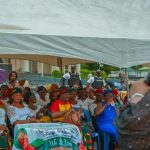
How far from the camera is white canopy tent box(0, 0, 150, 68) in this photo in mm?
5504

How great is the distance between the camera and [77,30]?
5.82 meters

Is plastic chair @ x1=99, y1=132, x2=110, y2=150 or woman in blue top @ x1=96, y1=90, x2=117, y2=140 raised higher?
woman in blue top @ x1=96, y1=90, x2=117, y2=140

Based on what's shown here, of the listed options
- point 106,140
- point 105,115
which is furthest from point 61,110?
point 106,140

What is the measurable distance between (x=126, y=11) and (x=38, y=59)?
5.85m

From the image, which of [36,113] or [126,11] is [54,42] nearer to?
[126,11]

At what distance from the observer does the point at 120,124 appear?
1413mm

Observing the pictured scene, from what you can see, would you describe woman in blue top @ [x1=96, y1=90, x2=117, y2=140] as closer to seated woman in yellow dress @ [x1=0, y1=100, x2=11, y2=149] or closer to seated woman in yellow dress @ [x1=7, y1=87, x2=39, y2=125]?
seated woman in yellow dress @ [x1=7, y1=87, x2=39, y2=125]

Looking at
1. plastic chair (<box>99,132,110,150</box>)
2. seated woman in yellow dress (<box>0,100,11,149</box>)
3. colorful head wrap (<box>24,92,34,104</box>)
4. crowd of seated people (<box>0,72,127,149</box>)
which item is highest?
colorful head wrap (<box>24,92,34,104</box>)

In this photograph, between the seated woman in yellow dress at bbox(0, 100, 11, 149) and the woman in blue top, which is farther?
the woman in blue top

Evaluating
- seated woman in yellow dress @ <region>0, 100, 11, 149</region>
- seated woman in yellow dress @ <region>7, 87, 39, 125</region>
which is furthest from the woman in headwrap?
seated woman in yellow dress @ <region>7, 87, 39, 125</region>

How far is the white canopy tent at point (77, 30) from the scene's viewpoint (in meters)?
5.50

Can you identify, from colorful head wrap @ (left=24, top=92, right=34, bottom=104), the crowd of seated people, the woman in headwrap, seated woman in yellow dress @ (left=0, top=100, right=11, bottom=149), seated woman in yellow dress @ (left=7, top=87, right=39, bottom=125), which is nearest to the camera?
the woman in headwrap

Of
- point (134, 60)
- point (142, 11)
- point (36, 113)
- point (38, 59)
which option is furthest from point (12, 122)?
point (38, 59)

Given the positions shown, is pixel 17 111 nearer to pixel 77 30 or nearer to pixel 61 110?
pixel 61 110
